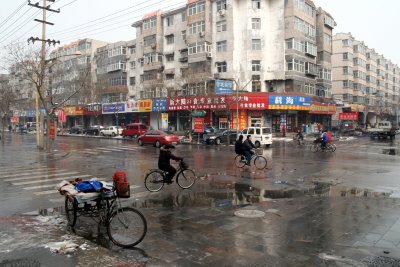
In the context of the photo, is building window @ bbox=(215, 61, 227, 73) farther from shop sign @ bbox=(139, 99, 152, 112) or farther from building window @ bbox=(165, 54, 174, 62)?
shop sign @ bbox=(139, 99, 152, 112)

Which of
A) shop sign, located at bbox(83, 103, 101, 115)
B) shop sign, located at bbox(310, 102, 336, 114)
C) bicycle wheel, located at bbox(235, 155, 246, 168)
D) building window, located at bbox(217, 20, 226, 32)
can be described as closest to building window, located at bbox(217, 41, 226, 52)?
building window, located at bbox(217, 20, 226, 32)

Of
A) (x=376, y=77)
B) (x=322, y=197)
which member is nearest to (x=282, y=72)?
(x=322, y=197)

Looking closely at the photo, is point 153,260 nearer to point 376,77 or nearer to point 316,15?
point 316,15

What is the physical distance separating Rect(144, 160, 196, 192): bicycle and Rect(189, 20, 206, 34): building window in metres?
37.4

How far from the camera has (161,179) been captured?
10.8 m

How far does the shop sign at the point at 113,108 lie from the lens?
5575cm

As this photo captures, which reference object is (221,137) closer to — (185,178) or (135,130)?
(135,130)

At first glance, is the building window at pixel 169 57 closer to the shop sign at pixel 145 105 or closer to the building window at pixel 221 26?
the shop sign at pixel 145 105

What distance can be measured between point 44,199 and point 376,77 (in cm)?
9526

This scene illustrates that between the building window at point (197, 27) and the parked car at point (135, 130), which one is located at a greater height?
the building window at point (197, 27)

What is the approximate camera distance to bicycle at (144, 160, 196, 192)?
35.0 feet

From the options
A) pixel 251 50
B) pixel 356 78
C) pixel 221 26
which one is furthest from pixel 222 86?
pixel 356 78

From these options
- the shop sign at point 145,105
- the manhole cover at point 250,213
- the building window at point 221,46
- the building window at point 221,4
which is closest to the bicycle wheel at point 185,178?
the manhole cover at point 250,213

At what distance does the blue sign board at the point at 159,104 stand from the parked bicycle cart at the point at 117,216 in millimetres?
41880
